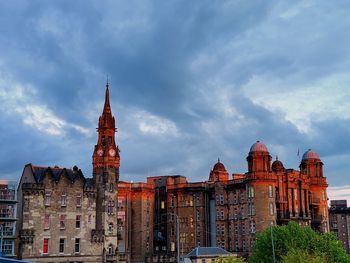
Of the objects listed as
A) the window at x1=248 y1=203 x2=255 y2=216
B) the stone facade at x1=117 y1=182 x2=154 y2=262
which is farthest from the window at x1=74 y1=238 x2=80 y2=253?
the window at x1=248 y1=203 x2=255 y2=216

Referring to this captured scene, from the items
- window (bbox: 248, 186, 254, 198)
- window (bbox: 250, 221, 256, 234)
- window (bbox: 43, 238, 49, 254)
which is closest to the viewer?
window (bbox: 43, 238, 49, 254)

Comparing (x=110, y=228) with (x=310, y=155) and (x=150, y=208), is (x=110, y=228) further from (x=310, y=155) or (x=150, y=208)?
(x=310, y=155)

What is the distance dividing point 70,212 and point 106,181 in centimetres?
1146

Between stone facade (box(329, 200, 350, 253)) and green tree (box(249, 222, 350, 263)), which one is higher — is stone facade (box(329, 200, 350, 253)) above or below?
above

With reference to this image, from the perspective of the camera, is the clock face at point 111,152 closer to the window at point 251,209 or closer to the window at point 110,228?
the window at point 110,228

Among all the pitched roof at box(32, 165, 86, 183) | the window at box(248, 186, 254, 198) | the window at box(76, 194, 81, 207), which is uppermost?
the pitched roof at box(32, 165, 86, 183)

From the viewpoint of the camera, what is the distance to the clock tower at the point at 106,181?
100625 millimetres

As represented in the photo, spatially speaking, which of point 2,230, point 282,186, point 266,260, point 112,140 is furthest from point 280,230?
point 2,230

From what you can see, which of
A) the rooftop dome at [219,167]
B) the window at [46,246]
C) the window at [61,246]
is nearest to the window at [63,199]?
the window at [61,246]

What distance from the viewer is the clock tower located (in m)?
101

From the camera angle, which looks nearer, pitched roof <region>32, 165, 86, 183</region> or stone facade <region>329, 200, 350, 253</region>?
pitched roof <region>32, 165, 86, 183</region>

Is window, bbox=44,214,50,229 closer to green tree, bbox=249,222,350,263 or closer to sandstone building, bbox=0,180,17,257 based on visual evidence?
sandstone building, bbox=0,180,17,257

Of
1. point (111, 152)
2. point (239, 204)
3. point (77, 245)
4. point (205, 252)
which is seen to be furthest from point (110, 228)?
point (239, 204)

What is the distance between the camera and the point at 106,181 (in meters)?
104
